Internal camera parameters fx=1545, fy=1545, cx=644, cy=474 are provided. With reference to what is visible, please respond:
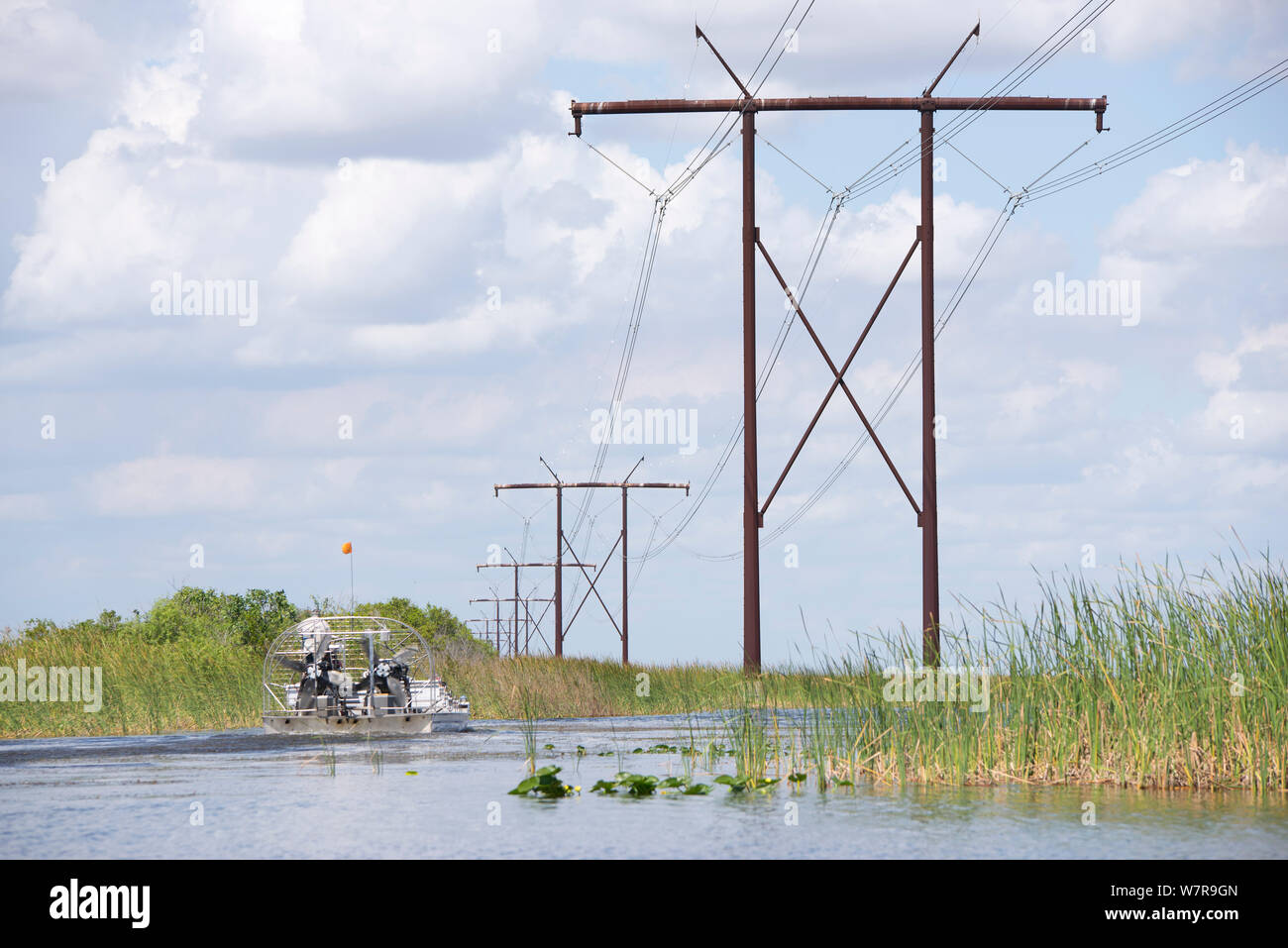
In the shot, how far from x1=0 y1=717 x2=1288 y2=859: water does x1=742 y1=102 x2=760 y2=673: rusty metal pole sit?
1143 centimetres

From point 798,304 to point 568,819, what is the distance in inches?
713

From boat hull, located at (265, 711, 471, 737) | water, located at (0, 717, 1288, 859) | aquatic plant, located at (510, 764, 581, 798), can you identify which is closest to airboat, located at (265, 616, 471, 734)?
boat hull, located at (265, 711, 471, 737)

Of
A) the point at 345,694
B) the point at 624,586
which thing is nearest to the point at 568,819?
the point at 345,694

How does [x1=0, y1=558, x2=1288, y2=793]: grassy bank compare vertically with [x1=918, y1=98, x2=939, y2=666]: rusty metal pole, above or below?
below

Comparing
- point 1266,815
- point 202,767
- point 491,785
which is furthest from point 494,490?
point 1266,815

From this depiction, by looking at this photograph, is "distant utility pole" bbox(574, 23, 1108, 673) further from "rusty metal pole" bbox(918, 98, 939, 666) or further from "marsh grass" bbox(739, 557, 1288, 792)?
"marsh grass" bbox(739, 557, 1288, 792)

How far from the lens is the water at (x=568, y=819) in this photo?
483 inches

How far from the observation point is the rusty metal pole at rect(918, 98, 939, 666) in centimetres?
3020

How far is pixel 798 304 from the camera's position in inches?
1208
